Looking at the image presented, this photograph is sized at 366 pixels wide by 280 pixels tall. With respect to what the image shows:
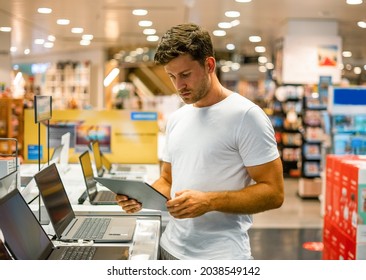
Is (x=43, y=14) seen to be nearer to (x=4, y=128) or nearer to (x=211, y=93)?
(x=4, y=128)

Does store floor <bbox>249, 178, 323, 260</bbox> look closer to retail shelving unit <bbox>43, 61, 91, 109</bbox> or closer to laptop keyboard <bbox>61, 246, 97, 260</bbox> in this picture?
laptop keyboard <bbox>61, 246, 97, 260</bbox>

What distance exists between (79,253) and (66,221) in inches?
17.8

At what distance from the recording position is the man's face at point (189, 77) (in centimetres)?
183

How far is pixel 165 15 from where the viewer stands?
7809mm

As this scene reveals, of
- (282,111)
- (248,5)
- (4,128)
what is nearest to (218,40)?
(282,111)

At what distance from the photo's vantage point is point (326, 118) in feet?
19.1

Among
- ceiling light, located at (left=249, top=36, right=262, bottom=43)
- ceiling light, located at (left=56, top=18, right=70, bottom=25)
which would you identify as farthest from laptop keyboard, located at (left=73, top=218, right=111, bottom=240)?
ceiling light, located at (left=249, top=36, right=262, bottom=43)

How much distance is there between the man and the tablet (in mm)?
44

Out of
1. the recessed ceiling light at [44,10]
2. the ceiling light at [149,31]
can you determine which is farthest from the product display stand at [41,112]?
the ceiling light at [149,31]

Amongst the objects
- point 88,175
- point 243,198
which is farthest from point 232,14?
point 243,198

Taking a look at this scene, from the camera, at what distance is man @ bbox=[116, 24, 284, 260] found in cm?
182

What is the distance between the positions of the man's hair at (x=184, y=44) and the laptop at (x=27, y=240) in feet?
2.26

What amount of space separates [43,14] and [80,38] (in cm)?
410

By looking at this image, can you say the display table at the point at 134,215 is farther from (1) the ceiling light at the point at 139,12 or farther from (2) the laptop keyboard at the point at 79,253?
(1) the ceiling light at the point at 139,12
